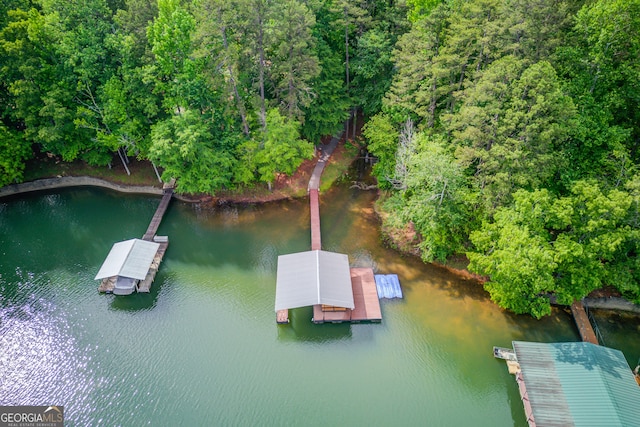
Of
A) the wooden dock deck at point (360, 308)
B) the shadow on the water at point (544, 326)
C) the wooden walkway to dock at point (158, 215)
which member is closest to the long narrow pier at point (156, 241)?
the wooden walkway to dock at point (158, 215)

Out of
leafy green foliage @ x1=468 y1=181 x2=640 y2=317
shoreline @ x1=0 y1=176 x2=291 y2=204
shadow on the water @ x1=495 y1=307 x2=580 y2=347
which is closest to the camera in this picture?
leafy green foliage @ x1=468 y1=181 x2=640 y2=317

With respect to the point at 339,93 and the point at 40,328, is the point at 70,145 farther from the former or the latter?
the point at 339,93

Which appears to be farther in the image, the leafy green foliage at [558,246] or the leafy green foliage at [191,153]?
the leafy green foliage at [191,153]

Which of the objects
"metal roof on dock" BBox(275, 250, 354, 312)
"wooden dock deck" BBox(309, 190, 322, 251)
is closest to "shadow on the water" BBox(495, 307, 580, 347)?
"metal roof on dock" BBox(275, 250, 354, 312)

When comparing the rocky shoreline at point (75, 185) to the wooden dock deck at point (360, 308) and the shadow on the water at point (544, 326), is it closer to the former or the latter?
the wooden dock deck at point (360, 308)

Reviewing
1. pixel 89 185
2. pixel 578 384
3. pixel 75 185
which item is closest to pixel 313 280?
pixel 578 384

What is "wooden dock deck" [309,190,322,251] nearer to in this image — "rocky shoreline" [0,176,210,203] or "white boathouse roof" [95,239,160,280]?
"rocky shoreline" [0,176,210,203]
